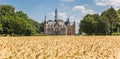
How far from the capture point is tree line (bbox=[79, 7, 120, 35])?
507 ft

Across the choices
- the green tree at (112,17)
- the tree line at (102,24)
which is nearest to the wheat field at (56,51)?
the tree line at (102,24)

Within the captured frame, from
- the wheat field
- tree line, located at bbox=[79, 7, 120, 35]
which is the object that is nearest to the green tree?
tree line, located at bbox=[79, 7, 120, 35]

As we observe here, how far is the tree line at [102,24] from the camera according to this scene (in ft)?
507

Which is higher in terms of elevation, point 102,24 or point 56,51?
point 102,24

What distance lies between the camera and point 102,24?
6245 inches

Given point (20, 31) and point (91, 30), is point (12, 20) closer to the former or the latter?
point (20, 31)

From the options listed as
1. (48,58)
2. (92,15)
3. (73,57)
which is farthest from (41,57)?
(92,15)

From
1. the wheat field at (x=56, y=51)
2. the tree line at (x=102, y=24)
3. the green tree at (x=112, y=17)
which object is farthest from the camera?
the green tree at (x=112, y=17)

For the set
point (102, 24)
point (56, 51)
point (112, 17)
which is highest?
point (112, 17)

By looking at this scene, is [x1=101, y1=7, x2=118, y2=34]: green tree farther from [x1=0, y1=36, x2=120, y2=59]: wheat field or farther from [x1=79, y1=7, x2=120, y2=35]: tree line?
[x1=0, y1=36, x2=120, y2=59]: wheat field

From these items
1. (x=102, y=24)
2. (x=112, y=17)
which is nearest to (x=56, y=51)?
(x=102, y=24)

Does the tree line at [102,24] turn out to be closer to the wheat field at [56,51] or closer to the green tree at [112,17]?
the green tree at [112,17]

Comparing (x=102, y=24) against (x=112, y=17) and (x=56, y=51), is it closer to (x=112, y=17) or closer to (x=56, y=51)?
(x=112, y=17)

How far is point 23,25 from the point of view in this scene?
12494cm
